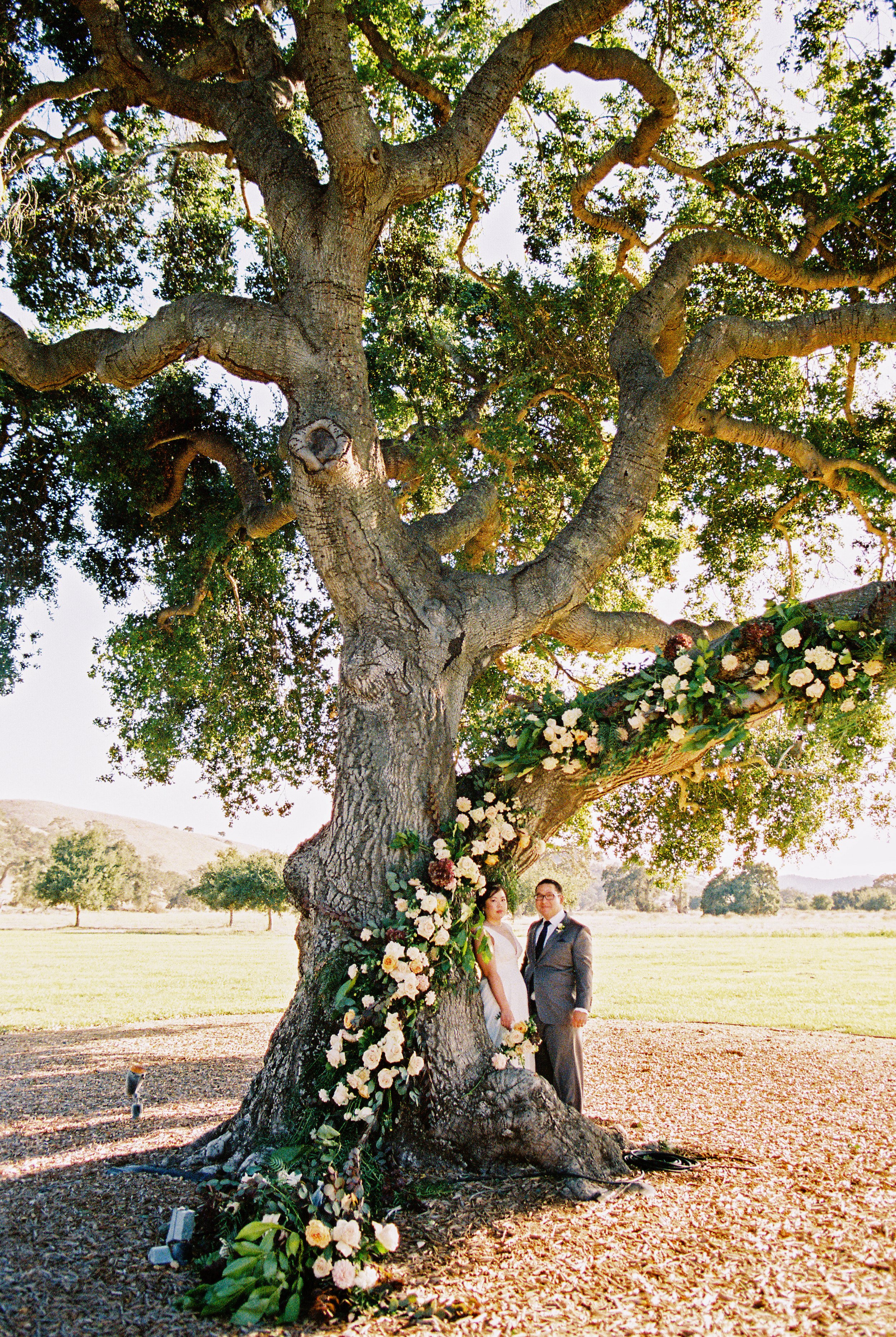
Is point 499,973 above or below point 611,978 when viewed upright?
above

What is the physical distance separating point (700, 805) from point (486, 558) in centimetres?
385

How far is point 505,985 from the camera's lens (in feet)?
18.0

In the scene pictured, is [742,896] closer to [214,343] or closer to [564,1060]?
[564,1060]

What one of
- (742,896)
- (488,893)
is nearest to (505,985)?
(488,893)

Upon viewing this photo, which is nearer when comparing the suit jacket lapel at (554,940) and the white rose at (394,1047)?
the white rose at (394,1047)

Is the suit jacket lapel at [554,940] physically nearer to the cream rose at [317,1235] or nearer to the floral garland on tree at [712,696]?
the floral garland on tree at [712,696]

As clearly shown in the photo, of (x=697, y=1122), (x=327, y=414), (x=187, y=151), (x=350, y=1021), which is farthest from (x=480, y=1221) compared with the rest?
(x=187, y=151)

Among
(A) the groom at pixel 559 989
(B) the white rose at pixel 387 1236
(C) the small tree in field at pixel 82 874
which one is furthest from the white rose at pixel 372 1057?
(C) the small tree in field at pixel 82 874

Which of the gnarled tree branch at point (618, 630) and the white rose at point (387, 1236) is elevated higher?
the gnarled tree branch at point (618, 630)

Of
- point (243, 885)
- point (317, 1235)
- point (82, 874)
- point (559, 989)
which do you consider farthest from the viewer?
point (82, 874)

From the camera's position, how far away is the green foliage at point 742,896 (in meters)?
69.4

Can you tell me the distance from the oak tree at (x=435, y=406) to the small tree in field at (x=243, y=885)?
3747 centimetres

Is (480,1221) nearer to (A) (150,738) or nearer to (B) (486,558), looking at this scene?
(B) (486,558)

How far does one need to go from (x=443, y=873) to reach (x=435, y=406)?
647cm
